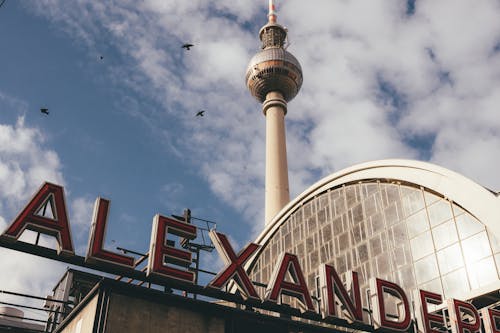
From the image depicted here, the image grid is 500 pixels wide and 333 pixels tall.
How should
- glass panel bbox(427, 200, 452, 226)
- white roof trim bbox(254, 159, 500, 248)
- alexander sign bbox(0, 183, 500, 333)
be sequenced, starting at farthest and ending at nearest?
1. glass panel bbox(427, 200, 452, 226)
2. white roof trim bbox(254, 159, 500, 248)
3. alexander sign bbox(0, 183, 500, 333)

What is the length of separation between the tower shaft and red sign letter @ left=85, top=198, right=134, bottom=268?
4869 cm

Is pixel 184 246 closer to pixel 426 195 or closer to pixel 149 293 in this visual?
pixel 149 293

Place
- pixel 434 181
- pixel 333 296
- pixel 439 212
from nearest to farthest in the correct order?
1. pixel 333 296
2. pixel 439 212
3. pixel 434 181

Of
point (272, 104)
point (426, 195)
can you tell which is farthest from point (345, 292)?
point (272, 104)

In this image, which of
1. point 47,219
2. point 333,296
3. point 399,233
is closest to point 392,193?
point 399,233

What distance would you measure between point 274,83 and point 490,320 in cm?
7069

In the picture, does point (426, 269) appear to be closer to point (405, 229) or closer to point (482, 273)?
point (405, 229)

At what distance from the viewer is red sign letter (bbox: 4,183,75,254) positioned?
21.7 m

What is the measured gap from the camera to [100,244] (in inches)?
908

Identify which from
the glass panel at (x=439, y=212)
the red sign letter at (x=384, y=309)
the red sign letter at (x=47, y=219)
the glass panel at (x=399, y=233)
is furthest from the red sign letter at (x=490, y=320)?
the red sign letter at (x=47, y=219)

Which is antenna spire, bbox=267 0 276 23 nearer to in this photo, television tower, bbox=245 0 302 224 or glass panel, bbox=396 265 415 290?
television tower, bbox=245 0 302 224

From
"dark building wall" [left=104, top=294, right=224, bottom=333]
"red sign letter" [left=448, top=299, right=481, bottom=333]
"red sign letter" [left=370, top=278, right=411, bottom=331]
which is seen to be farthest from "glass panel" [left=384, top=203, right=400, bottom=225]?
"dark building wall" [left=104, top=294, right=224, bottom=333]

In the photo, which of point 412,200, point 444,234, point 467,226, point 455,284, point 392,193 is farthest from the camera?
point 392,193

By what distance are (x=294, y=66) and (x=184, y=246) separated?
70.0m
